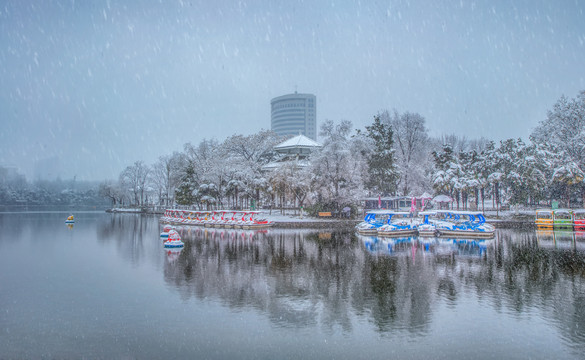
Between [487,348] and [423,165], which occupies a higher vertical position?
[423,165]

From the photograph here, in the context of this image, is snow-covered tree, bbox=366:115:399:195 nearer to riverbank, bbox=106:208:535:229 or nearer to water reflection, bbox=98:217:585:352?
riverbank, bbox=106:208:535:229

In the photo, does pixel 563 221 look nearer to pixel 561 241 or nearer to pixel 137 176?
pixel 561 241

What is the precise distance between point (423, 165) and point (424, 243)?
35943 mm

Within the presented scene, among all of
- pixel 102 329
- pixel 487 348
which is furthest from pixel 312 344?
pixel 102 329

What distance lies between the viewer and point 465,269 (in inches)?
687

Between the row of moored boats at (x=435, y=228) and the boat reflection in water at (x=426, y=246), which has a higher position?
the row of moored boats at (x=435, y=228)

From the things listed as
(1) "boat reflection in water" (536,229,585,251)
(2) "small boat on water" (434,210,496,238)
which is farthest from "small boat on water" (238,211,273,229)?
(1) "boat reflection in water" (536,229,585,251)

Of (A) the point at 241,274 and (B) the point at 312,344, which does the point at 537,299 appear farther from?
(A) the point at 241,274

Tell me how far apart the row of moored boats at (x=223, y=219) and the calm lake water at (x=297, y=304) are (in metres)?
16.0

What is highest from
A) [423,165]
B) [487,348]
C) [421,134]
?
[421,134]

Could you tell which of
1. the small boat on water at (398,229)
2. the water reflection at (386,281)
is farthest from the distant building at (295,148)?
the water reflection at (386,281)

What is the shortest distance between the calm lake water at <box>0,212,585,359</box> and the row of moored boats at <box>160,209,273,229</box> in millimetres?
16037

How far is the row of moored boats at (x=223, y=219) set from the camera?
38.6 meters

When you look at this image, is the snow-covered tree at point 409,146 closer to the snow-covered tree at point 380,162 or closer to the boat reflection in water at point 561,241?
the snow-covered tree at point 380,162
